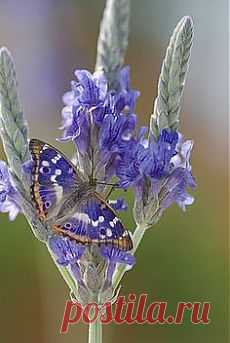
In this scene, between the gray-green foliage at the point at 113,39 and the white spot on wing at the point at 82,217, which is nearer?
the white spot on wing at the point at 82,217

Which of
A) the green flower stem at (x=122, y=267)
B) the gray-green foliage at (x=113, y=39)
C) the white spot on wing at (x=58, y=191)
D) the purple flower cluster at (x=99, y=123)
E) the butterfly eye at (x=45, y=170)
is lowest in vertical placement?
the green flower stem at (x=122, y=267)

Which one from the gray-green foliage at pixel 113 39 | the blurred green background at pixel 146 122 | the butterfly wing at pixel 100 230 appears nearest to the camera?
the butterfly wing at pixel 100 230

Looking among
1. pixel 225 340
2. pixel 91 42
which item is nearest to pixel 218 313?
pixel 225 340

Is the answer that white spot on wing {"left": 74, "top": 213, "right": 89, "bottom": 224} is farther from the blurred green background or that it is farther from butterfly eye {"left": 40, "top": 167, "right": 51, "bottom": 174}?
the blurred green background

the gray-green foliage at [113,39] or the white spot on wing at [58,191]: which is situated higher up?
the gray-green foliage at [113,39]

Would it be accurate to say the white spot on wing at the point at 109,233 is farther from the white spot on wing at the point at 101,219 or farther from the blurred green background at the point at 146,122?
the blurred green background at the point at 146,122

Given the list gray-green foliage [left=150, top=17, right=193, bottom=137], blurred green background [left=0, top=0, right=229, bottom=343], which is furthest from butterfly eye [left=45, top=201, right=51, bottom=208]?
blurred green background [left=0, top=0, right=229, bottom=343]

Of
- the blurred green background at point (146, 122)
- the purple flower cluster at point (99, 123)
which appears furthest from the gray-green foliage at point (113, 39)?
the blurred green background at point (146, 122)
